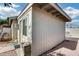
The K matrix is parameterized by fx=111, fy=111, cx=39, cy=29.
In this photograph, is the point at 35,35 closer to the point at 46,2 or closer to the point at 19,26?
the point at 19,26

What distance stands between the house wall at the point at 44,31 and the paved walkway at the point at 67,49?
0.18m

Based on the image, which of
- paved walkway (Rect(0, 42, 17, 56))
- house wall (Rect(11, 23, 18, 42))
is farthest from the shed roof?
paved walkway (Rect(0, 42, 17, 56))

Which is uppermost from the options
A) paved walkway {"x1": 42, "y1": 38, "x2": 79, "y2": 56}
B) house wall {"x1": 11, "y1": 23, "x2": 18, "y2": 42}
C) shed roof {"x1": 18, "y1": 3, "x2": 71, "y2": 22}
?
shed roof {"x1": 18, "y1": 3, "x2": 71, "y2": 22}

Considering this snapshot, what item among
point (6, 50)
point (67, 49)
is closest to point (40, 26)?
point (67, 49)

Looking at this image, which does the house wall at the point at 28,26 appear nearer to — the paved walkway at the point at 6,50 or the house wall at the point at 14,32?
the house wall at the point at 14,32

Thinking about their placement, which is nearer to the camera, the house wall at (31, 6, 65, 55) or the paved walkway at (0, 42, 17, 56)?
the paved walkway at (0, 42, 17, 56)

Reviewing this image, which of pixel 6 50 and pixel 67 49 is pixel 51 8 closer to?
pixel 67 49

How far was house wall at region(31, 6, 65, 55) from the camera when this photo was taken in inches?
117

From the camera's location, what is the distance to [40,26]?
10.1 feet

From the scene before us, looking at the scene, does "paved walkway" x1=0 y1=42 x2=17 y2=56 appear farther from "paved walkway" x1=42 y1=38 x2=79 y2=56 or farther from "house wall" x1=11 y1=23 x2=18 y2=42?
"paved walkway" x1=42 y1=38 x2=79 y2=56

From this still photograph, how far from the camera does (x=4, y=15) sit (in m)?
2.82

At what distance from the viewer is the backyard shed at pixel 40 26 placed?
2922mm

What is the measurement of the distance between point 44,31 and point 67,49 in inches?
32.0

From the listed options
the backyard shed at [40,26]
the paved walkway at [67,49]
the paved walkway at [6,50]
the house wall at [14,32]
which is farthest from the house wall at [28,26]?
the paved walkway at [67,49]
